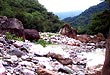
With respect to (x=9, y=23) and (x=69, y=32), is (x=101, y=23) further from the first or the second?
(x=9, y=23)

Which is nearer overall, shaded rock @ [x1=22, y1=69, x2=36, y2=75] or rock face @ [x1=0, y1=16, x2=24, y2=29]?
shaded rock @ [x1=22, y1=69, x2=36, y2=75]

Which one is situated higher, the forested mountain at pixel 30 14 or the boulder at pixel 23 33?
the forested mountain at pixel 30 14

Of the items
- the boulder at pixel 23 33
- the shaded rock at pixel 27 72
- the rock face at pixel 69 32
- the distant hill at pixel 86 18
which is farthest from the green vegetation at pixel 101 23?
the distant hill at pixel 86 18

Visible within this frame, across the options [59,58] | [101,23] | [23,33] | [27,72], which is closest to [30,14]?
[101,23]

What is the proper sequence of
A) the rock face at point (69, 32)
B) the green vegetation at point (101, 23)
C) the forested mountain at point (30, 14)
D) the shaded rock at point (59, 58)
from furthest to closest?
the forested mountain at point (30, 14) → the green vegetation at point (101, 23) → the rock face at point (69, 32) → the shaded rock at point (59, 58)

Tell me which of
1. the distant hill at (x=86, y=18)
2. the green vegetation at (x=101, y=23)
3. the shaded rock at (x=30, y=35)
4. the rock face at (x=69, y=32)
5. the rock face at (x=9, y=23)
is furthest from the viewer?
the distant hill at (x=86, y=18)

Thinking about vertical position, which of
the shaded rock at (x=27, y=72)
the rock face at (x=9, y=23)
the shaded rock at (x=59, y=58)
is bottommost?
the shaded rock at (x=27, y=72)

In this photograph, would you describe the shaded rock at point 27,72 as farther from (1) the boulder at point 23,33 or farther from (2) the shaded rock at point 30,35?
(2) the shaded rock at point 30,35

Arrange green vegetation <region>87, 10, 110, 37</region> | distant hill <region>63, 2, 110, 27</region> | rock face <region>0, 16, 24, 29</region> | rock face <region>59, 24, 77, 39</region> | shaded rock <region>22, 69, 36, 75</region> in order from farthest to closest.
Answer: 1. distant hill <region>63, 2, 110, 27</region>
2. green vegetation <region>87, 10, 110, 37</region>
3. rock face <region>59, 24, 77, 39</region>
4. rock face <region>0, 16, 24, 29</region>
5. shaded rock <region>22, 69, 36, 75</region>

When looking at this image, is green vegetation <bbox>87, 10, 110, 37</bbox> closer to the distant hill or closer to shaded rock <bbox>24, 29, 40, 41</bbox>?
shaded rock <bbox>24, 29, 40, 41</bbox>

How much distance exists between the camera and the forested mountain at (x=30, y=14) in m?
56.1

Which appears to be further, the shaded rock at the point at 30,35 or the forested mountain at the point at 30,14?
the forested mountain at the point at 30,14

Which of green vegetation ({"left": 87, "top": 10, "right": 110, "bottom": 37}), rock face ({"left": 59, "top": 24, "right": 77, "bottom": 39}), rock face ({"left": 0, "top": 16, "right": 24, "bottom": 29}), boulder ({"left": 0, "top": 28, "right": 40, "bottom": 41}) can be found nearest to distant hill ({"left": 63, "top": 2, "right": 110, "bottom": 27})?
green vegetation ({"left": 87, "top": 10, "right": 110, "bottom": 37})

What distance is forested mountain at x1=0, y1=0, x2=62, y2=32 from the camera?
56.1 meters
